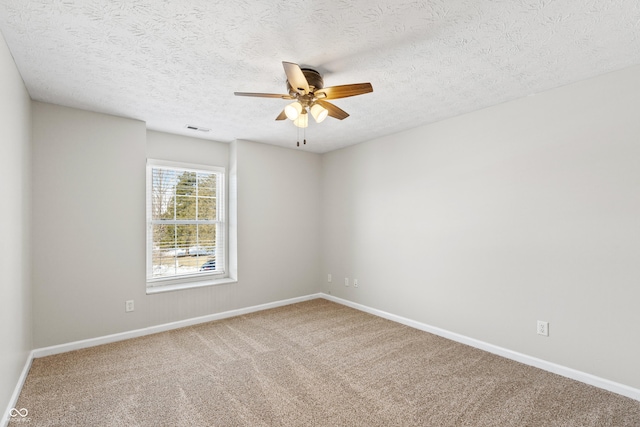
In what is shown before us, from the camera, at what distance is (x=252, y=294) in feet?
15.1

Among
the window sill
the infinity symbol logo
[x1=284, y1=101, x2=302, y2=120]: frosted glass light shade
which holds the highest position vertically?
[x1=284, y1=101, x2=302, y2=120]: frosted glass light shade

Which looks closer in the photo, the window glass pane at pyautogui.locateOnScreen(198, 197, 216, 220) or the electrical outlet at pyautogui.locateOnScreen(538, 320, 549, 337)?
the electrical outlet at pyautogui.locateOnScreen(538, 320, 549, 337)

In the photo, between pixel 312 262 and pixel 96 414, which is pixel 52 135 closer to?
pixel 96 414

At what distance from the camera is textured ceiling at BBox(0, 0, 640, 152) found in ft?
5.77

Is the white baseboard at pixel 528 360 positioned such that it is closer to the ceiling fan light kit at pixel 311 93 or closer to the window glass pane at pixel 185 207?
the ceiling fan light kit at pixel 311 93

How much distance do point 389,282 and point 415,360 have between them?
1.34m

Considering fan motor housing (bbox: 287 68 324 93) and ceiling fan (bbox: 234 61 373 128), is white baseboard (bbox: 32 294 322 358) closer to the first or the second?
ceiling fan (bbox: 234 61 373 128)

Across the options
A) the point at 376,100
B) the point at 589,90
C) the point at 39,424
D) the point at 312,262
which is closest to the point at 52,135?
the point at 39,424

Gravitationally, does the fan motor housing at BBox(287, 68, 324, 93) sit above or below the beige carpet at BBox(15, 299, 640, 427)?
above

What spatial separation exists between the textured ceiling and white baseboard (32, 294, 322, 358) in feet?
8.03

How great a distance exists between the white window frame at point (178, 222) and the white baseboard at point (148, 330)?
1.41ft

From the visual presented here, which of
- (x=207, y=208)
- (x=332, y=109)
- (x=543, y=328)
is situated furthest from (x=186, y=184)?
(x=543, y=328)

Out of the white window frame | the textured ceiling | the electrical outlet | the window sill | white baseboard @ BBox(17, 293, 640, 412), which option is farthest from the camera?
the white window frame

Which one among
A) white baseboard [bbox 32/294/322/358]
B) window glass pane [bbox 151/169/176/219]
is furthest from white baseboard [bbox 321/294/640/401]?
window glass pane [bbox 151/169/176/219]
